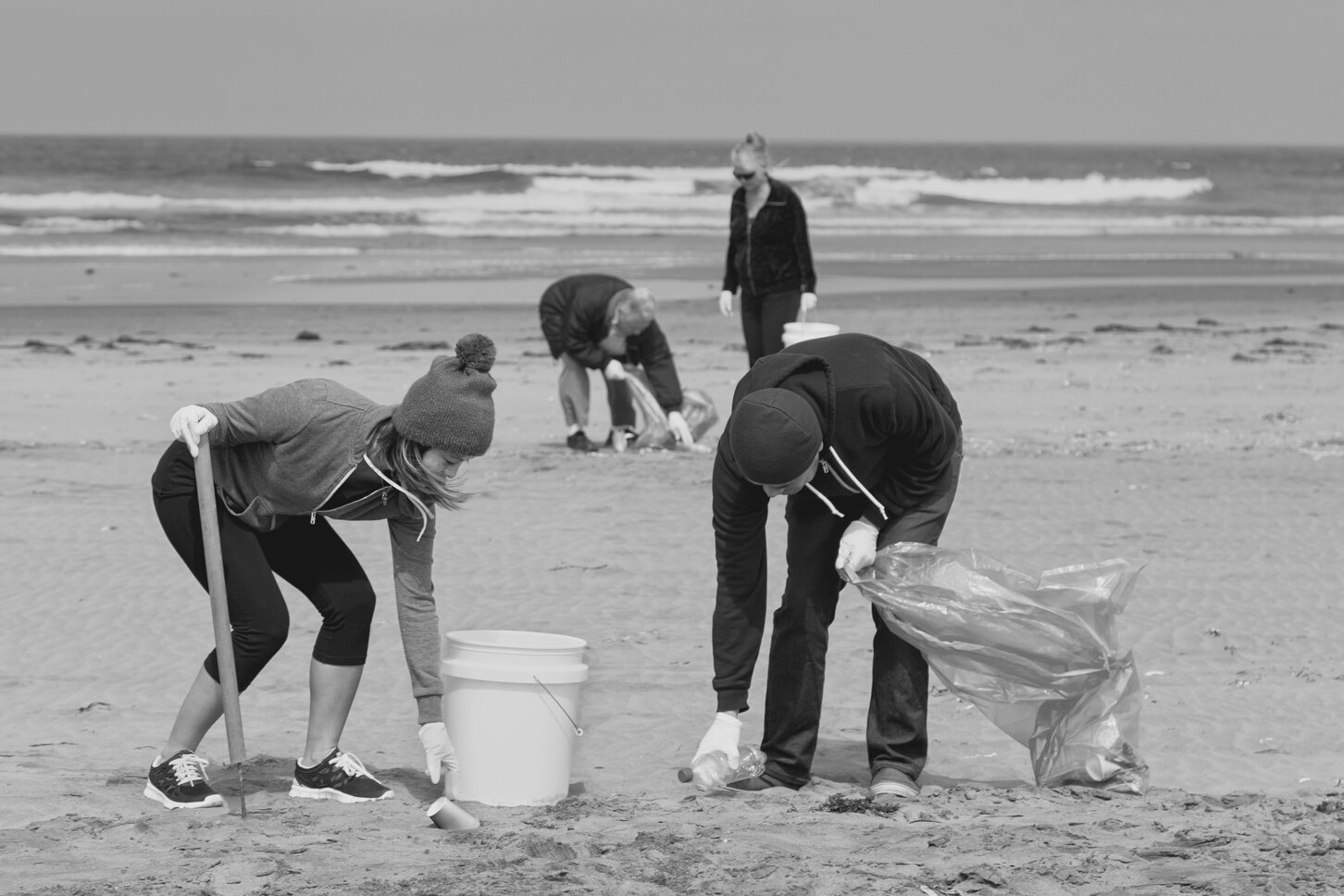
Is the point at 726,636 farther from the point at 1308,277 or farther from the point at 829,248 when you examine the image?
the point at 829,248

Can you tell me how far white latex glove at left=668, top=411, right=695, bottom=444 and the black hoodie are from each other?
539 centimetres

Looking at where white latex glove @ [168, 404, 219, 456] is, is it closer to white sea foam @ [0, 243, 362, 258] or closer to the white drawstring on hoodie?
the white drawstring on hoodie

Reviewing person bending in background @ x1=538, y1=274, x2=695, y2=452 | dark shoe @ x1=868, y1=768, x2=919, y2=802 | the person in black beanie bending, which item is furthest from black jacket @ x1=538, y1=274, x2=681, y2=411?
dark shoe @ x1=868, y1=768, x2=919, y2=802

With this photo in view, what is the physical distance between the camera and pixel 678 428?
9586 mm

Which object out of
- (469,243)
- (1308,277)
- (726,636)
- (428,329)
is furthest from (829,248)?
(726,636)

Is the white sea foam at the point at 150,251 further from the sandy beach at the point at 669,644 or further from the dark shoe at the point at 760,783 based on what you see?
the dark shoe at the point at 760,783

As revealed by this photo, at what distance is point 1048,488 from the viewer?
8.48 meters

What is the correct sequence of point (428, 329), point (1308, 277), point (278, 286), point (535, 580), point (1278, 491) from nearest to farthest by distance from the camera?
1. point (535, 580)
2. point (1278, 491)
3. point (428, 329)
4. point (278, 286)
5. point (1308, 277)

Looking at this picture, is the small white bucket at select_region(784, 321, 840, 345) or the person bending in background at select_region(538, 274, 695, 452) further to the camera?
the person bending in background at select_region(538, 274, 695, 452)

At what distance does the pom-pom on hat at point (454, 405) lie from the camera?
12.2ft

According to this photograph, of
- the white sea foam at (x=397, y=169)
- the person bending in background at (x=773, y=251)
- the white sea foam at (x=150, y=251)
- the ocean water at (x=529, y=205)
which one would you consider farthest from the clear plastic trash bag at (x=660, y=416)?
the white sea foam at (x=397, y=169)

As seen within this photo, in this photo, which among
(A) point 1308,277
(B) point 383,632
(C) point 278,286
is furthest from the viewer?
(A) point 1308,277

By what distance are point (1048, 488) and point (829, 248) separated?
1879 cm

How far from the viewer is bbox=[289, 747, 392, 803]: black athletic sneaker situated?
421 centimetres
